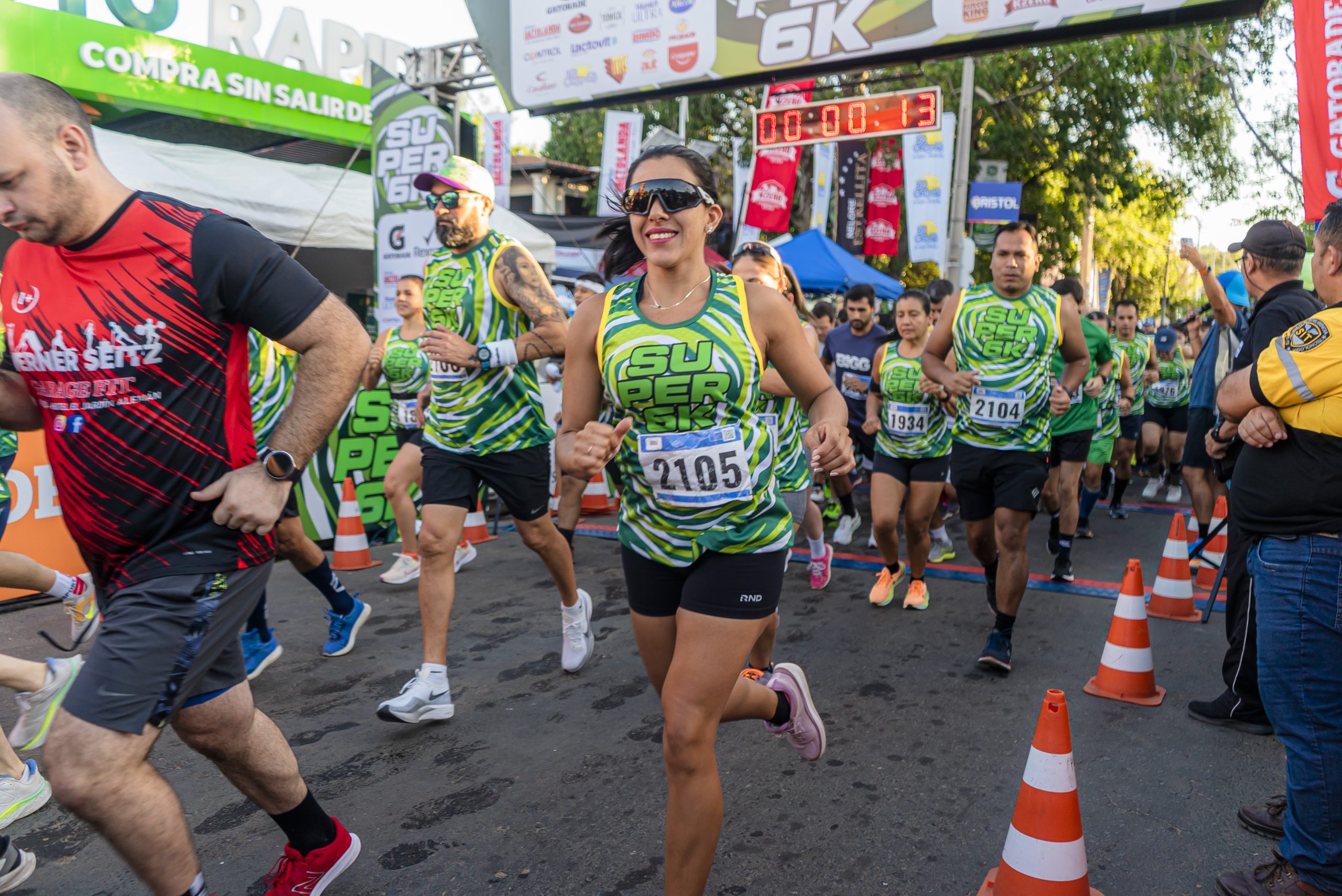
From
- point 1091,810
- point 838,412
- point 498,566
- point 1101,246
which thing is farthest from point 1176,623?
point 1101,246

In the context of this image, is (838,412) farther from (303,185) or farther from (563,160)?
(563,160)

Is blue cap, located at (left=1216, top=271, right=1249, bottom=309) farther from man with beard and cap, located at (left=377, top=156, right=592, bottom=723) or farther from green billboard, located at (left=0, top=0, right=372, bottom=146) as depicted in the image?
green billboard, located at (left=0, top=0, right=372, bottom=146)

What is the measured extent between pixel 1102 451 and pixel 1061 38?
4.37 metres

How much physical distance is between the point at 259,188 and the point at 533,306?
7.63 meters

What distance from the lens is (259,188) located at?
34.3 ft

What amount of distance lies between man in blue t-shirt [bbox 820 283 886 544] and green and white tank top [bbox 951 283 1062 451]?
7.89 feet

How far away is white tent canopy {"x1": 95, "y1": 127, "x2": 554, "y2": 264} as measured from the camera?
380 inches

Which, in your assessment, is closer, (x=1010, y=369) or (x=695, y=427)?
(x=695, y=427)

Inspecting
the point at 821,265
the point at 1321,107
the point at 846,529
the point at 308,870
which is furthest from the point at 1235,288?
the point at 821,265

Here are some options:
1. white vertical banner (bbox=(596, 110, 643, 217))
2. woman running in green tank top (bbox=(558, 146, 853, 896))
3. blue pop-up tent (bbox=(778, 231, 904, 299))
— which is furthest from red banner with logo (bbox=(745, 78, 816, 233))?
woman running in green tank top (bbox=(558, 146, 853, 896))

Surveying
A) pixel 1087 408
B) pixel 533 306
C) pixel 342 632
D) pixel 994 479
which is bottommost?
pixel 342 632

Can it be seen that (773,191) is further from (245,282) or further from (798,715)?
(245,282)

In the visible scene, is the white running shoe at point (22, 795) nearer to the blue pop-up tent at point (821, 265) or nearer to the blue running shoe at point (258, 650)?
the blue running shoe at point (258, 650)

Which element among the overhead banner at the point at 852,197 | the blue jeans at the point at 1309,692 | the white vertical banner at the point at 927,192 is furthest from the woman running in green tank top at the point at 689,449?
the overhead banner at the point at 852,197
